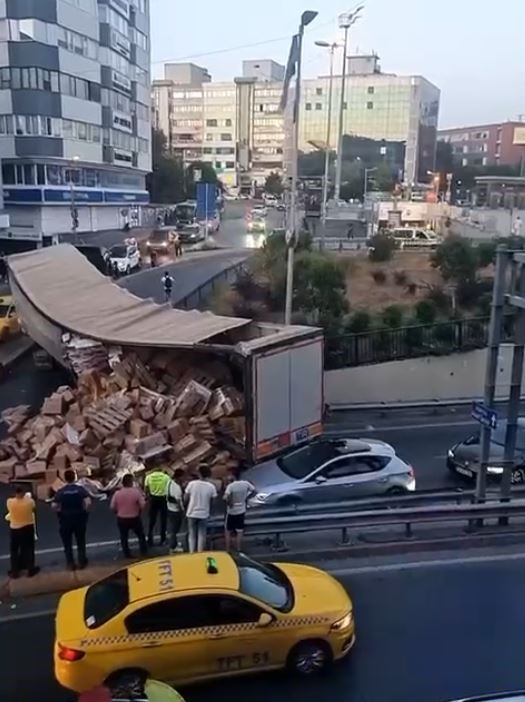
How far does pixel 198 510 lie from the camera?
9.93m

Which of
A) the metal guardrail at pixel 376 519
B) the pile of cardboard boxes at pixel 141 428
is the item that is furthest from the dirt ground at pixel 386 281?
the metal guardrail at pixel 376 519

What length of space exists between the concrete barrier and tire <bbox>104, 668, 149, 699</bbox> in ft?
46.8

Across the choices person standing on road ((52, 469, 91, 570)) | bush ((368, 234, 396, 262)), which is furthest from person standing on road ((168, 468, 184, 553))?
bush ((368, 234, 396, 262))

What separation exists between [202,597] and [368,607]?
8.71ft

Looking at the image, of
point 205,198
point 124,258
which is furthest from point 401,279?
point 205,198

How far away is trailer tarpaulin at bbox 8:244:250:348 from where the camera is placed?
1456 cm

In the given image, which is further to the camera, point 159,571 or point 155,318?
point 155,318

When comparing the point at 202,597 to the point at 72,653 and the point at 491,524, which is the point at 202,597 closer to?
the point at 72,653

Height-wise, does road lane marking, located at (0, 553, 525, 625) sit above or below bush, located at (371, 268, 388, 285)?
below

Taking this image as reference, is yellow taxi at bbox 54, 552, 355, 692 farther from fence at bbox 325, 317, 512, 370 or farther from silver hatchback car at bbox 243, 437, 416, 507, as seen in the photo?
fence at bbox 325, 317, 512, 370

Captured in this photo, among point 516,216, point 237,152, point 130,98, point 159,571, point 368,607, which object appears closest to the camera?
point 159,571

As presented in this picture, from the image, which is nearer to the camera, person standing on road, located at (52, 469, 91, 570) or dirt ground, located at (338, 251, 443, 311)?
person standing on road, located at (52, 469, 91, 570)

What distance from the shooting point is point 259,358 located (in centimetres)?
1274

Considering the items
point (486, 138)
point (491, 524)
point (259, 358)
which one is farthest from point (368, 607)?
point (486, 138)
